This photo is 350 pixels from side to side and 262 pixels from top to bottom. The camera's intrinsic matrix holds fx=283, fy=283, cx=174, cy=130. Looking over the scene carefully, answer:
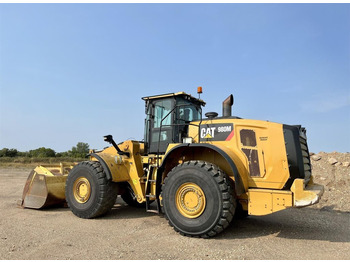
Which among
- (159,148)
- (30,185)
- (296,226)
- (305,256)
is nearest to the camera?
(305,256)

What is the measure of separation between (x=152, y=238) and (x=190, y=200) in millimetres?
969

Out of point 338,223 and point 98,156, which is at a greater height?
point 98,156

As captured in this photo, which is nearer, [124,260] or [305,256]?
[124,260]

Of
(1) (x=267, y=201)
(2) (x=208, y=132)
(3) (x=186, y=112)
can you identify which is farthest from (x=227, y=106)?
(1) (x=267, y=201)

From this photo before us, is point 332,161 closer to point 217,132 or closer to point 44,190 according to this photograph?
point 217,132

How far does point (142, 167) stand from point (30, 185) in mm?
3174

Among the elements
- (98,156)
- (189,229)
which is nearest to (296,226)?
(189,229)

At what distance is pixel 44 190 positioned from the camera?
7.42 meters

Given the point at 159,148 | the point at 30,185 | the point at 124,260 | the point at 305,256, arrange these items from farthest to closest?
the point at 30,185 < the point at 159,148 < the point at 305,256 < the point at 124,260

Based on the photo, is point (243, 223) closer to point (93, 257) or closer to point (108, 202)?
point (108, 202)

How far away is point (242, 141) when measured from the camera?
5500mm

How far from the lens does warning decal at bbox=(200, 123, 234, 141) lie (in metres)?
5.67

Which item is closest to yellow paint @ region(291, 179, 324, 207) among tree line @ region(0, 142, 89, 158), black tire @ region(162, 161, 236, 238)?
black tire @ region(162, 161, 236, 238)

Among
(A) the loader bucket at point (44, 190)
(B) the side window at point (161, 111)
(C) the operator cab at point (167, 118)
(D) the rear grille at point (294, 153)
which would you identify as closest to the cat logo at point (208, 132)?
(C) the operator cab at point (167, 118)
